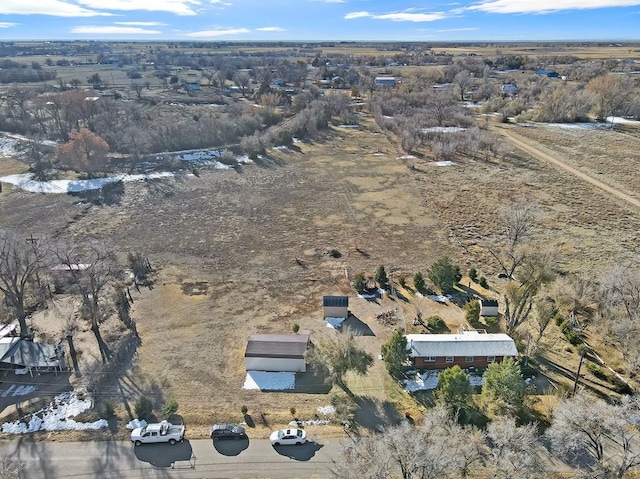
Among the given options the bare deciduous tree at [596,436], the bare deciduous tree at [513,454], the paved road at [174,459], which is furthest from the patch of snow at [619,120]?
the paved road at [174,459]

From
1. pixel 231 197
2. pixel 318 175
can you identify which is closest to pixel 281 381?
pixel 231 197

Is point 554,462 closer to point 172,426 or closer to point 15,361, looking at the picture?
point 172,426

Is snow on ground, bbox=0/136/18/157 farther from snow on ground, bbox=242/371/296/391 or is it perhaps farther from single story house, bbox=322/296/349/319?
snow on ground, bbox=242/371/296/391

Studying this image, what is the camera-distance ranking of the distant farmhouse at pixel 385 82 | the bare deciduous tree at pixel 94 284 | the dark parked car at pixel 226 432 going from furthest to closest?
the distant farmhouse at pixel 385 82 < the bare deciduous tree at pixel 94 284 < the dark parked car at pixel 226 432

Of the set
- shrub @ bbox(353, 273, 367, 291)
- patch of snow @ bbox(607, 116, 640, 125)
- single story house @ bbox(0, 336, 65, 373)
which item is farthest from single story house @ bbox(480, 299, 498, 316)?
patch of snow @ bbox(607, 116, 640, 125)

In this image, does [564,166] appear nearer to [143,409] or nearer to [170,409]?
[170,409]

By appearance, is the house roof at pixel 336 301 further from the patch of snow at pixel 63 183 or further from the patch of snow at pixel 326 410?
the patch of snow at pixel 63 183
